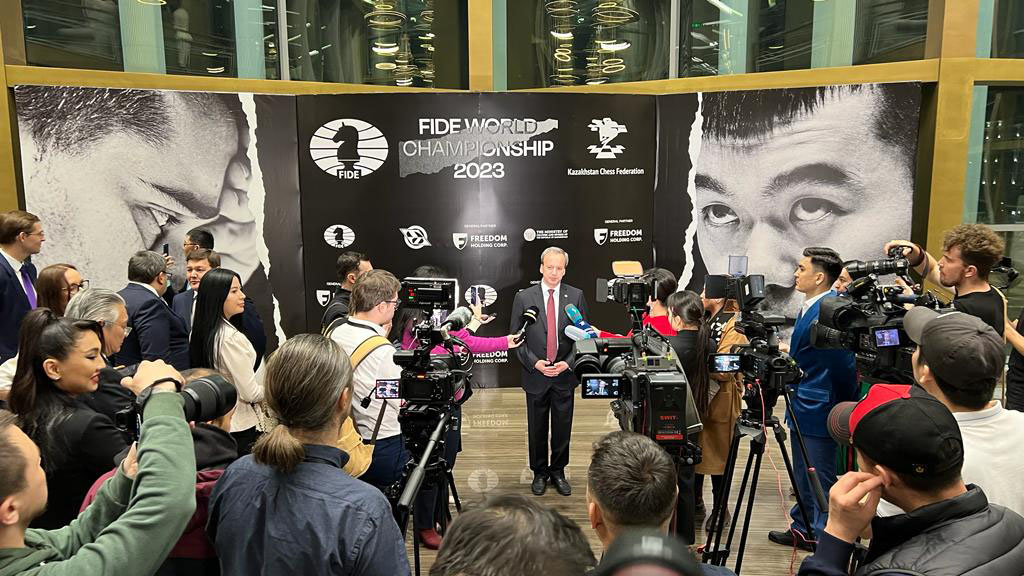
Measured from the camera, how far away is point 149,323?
4.28 metres

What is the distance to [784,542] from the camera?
4.00 m

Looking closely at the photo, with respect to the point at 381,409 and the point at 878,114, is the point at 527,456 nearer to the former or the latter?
the point at 381,409

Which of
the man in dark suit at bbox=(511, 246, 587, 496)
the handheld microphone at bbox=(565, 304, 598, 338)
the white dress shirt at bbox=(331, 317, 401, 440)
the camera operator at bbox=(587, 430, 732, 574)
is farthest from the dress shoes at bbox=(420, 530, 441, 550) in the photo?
the camera operator at bbox=(587, 430, 732, 574)

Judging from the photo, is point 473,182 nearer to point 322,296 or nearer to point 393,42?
point 322,296

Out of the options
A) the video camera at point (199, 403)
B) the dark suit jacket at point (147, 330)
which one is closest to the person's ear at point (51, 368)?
the video camera at point (199, 403)

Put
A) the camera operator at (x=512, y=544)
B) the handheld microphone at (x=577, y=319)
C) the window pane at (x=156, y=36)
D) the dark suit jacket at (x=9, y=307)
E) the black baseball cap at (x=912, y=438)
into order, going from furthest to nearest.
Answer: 1. the window pane at (x=156, y=36)
2. the dark suit jacket at (x=9, y=307)
3. the handheld microphone at (x=577, y=319)
4. the black baseball cap at (x=912, y=438)
5. the camera operator at (x=512, y=544)

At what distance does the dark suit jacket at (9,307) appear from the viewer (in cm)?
458

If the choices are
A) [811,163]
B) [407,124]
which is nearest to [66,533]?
[407,124]

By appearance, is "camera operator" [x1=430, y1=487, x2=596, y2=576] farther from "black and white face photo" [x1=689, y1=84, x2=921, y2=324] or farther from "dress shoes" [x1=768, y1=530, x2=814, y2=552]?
"black and white face photo" [x1=689, y1=84, x2=921, y2=324]

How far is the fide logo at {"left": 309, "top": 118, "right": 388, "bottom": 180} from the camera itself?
6984 mm

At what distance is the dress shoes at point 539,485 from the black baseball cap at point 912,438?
326cm

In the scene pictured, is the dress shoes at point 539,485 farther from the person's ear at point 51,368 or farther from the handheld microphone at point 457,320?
the person's ear at point 51,368

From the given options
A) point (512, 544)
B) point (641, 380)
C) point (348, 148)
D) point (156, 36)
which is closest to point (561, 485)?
point (641, 380)

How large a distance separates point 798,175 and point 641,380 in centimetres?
516
